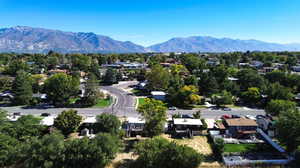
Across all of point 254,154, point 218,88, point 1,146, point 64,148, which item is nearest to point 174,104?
point 218,88

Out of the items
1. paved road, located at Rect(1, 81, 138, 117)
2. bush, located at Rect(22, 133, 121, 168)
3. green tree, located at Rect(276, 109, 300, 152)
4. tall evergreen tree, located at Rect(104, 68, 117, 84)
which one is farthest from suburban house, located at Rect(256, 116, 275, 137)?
tall evergreen tree, located at Rect(104, 68, 117, 84)

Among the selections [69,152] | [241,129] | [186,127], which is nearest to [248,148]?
[241,129]

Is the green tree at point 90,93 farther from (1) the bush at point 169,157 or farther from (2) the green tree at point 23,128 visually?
(1) the bush at point 169,157

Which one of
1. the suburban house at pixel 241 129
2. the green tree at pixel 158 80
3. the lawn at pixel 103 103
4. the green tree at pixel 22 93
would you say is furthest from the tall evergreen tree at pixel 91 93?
the suburban house at pixel 241 129

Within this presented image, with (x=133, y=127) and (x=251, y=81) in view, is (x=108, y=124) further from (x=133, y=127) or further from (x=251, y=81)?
(x=251, y=81)

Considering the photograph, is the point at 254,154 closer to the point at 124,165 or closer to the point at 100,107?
the point at 124,165

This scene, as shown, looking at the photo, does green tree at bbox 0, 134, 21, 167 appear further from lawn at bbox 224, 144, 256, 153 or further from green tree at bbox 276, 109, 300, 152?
green tree at bbox 276, 109, 300, 152
